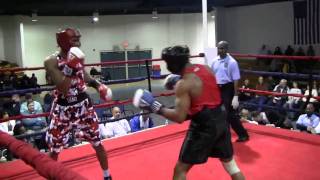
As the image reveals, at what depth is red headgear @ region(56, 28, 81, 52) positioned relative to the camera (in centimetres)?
245

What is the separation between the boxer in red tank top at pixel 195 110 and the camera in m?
2.06

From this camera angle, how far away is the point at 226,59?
3.63 metres

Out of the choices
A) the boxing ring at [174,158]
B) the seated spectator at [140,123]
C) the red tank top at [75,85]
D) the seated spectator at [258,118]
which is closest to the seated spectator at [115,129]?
the seated spectator at [140,123]

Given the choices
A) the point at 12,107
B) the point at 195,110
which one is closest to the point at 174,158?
the point at 195,110

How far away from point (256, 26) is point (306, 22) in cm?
192

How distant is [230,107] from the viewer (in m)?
3.72

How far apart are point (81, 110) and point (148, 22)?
44.0ft

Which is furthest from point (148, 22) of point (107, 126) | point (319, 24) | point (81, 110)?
point (81, 110)

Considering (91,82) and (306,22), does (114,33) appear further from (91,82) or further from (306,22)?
(91,82)

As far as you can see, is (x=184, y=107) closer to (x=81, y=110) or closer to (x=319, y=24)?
(x=81, y=110)

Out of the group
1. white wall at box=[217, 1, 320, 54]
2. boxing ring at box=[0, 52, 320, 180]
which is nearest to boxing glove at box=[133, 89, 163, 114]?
boxing ring at box=[0, 52, 320, 180]

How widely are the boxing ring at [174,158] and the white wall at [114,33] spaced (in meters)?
10.6

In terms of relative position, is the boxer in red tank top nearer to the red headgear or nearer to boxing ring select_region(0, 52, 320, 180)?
the red headgear

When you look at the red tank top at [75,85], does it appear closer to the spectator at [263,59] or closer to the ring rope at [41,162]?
the ring rope at [41,162]
